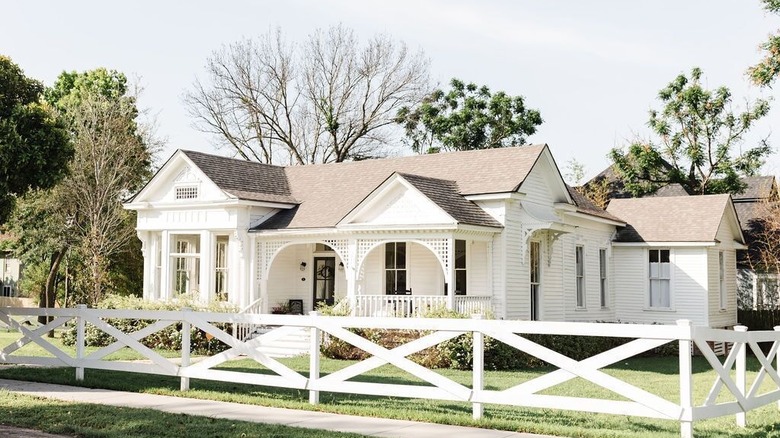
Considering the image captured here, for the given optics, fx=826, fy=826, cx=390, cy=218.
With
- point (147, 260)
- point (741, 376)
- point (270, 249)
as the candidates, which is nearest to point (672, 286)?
point (270, 249)

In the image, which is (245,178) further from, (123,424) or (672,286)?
(123,424)

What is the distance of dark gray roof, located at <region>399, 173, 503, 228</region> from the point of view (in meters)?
21.4

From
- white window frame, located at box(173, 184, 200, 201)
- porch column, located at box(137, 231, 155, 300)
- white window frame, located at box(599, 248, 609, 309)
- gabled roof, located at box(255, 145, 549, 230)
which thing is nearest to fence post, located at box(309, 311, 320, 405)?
gabled roof, located at box(255, 145, 549, 230)

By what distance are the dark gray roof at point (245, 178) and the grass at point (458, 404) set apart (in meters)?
8.44

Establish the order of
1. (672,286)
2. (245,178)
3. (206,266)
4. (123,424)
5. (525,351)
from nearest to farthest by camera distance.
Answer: (123,424), (525,351), (206,266), (245,178), (672,286)

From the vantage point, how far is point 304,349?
883 inches

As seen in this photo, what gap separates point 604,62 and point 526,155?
485cm

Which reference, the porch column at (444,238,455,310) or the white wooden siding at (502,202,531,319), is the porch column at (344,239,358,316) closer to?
the porch column at (444,238,455,310)

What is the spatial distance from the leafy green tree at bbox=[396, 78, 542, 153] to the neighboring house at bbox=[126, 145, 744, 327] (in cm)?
1729

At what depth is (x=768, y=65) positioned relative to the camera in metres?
22.8

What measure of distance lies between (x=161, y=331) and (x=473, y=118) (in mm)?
28248

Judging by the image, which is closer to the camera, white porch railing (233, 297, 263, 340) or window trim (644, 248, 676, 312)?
white porch railing (233, 297, 263, 340)

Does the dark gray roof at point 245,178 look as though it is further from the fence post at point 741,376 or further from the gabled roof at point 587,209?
the fence post at point 741,376

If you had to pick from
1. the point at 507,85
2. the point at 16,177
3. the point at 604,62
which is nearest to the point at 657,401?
the point at 16,177
